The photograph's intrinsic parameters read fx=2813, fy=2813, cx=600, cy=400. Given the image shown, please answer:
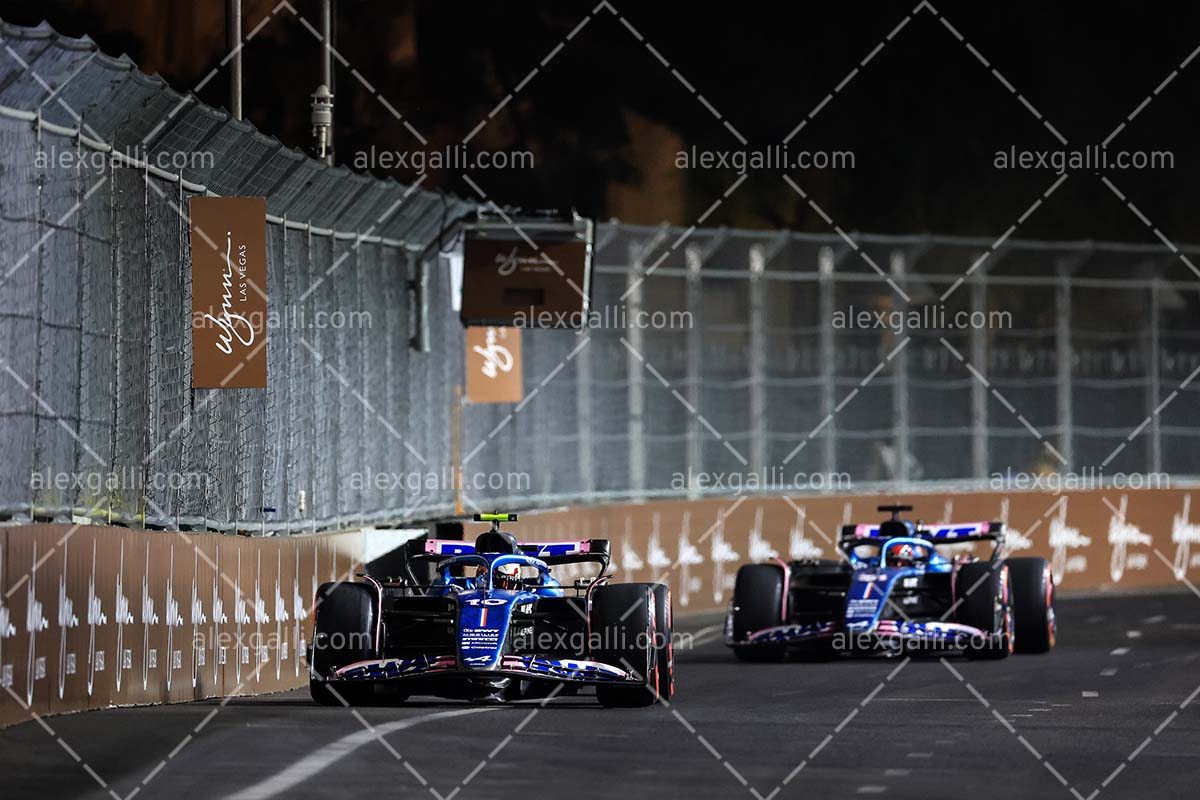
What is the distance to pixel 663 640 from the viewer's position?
53.7ft

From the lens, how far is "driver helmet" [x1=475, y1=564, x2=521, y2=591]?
55.9 feet

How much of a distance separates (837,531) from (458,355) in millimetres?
5818

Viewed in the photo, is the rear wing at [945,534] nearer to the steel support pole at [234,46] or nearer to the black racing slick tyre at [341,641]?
the steel support pole at [234,46]

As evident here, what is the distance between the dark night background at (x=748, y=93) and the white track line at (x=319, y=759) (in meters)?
28.4

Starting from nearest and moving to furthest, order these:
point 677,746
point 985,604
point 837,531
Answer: point 677,746 → point 985,604 → point 837,531

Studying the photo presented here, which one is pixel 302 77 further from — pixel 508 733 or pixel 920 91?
pixel 508 733

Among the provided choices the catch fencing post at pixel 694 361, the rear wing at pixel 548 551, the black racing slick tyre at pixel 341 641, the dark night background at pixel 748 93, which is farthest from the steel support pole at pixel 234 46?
the dark night background at pixel 748 93

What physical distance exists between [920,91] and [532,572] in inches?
1539

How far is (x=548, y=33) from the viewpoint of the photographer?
5022 cm

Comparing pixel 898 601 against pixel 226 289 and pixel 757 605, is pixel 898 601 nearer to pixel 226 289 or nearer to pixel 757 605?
pixel 757 605

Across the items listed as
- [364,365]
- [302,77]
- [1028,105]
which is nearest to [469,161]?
[302,77]

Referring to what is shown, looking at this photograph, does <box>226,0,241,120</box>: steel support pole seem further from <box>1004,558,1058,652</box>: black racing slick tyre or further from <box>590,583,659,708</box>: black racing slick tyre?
<box>590,583,659,708</box>: black racing slick tyre

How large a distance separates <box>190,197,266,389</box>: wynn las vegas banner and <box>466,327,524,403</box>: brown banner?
1017 centimetres

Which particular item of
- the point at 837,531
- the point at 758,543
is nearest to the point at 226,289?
the point at 758,543
